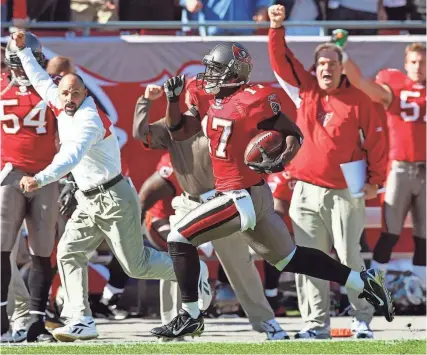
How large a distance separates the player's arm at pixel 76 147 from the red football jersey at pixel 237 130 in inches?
37.8

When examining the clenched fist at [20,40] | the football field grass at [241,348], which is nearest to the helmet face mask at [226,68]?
the football field grass at [241,348]

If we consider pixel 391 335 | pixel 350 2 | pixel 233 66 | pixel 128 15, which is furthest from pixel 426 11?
pixel 233 66

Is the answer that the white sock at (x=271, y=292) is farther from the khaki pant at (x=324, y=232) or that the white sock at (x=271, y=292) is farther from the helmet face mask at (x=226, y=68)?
the helmet face mask at (x=226, y=68)

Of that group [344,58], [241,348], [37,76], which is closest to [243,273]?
[241,348]

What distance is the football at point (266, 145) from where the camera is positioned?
26.2 feet

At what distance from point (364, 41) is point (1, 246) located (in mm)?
3840

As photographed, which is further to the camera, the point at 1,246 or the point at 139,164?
the point at 139,164

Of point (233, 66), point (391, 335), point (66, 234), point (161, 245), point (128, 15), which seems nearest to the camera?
point (233, 66)

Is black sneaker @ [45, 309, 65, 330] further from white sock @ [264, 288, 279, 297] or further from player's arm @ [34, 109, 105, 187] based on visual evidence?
player's arm @ [34, 109, 105, 187]

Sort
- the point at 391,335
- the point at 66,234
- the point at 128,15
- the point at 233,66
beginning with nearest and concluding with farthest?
1. the point at 233,66
2. the point at 66,234
3. the point at 391,335
4. the point at 128,15

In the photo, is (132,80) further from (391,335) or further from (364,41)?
(391,335)

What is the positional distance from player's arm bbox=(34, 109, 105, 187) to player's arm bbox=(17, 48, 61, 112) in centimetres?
42

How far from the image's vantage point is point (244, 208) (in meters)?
7.97

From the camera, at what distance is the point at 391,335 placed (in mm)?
9867
